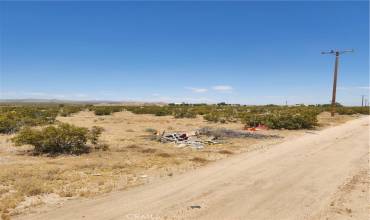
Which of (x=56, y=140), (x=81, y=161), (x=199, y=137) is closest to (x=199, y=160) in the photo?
(x=81, y=161)

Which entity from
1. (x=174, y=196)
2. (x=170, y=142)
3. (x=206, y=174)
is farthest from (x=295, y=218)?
(x=170, y=142)

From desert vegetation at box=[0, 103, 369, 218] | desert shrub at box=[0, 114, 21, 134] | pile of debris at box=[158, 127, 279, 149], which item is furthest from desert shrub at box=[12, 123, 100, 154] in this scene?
desert shrub at box=[0, 114, 21, 134]

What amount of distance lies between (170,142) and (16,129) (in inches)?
489

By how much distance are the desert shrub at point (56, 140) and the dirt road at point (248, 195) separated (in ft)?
22.7

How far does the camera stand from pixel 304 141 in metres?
22.0

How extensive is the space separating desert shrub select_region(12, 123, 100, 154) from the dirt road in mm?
6908

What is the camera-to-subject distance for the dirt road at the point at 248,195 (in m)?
8.19

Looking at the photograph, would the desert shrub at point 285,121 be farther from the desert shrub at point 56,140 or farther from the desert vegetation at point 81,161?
the desert shrub at point 56,140

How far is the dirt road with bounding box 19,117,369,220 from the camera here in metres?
8.19

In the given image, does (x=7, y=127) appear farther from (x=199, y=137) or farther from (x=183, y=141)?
A: (x=199, y=137)

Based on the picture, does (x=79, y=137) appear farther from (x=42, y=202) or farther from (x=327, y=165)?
(x=327, y=165)

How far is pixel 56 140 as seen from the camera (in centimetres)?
1670

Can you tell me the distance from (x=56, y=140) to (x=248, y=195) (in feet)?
34.0

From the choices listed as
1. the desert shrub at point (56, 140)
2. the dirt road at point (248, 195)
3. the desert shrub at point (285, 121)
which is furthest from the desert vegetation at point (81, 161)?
the desert shrub at point (285, 121)
